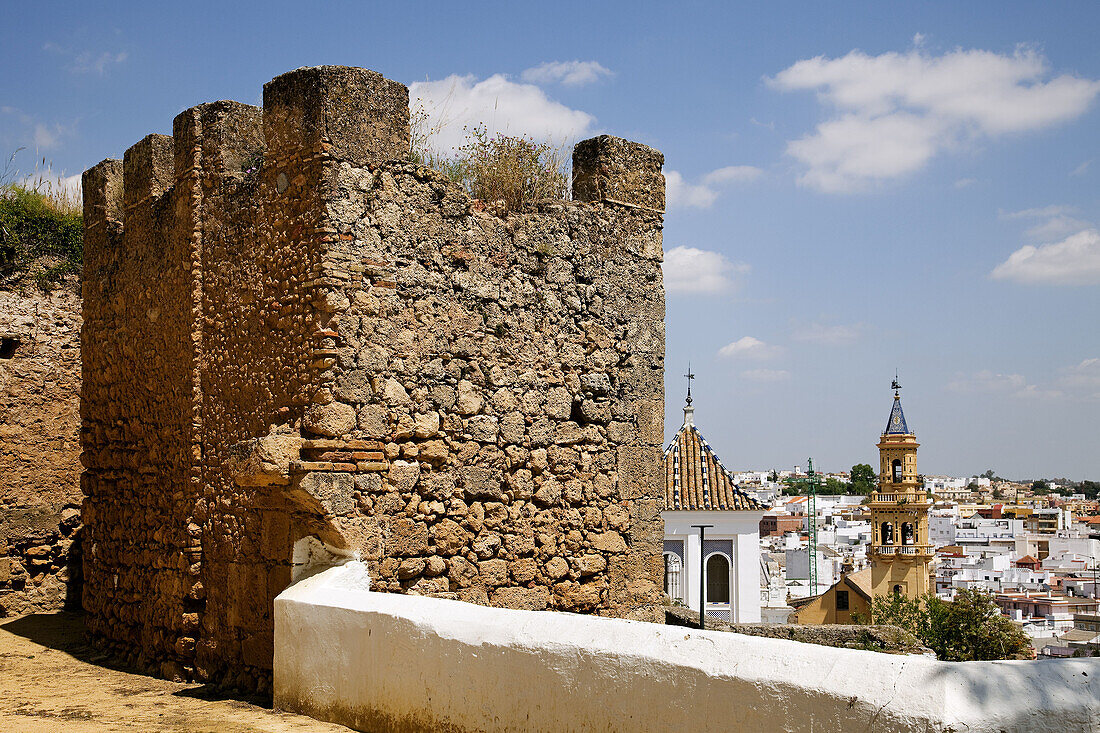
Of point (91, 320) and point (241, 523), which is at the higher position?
point (91, 320)

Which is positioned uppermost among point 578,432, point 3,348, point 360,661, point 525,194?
point 525,194

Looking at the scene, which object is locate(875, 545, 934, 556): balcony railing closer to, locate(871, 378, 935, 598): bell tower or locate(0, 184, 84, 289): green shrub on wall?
locate(871, 378, 935, 598): bell tower

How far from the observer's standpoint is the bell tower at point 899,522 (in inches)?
2341

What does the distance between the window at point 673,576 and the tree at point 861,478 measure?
11048cm

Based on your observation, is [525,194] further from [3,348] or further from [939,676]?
[3,348]

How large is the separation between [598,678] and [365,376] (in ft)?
8.17

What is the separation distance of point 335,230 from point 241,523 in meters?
1.83

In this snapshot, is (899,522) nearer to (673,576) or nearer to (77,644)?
(673,576)

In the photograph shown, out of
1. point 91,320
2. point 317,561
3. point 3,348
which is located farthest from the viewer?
point 3,348

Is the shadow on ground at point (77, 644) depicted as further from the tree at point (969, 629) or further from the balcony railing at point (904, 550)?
the balcony railing at point (904, 550)

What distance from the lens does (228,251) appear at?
648 centimetres

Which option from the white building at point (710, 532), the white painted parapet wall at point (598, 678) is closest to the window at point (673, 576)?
the white building at point (710, 532)

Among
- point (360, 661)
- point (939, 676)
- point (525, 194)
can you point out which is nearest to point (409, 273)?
point (525, 194)

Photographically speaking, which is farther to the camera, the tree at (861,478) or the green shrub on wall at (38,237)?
the tree at (861,478)
